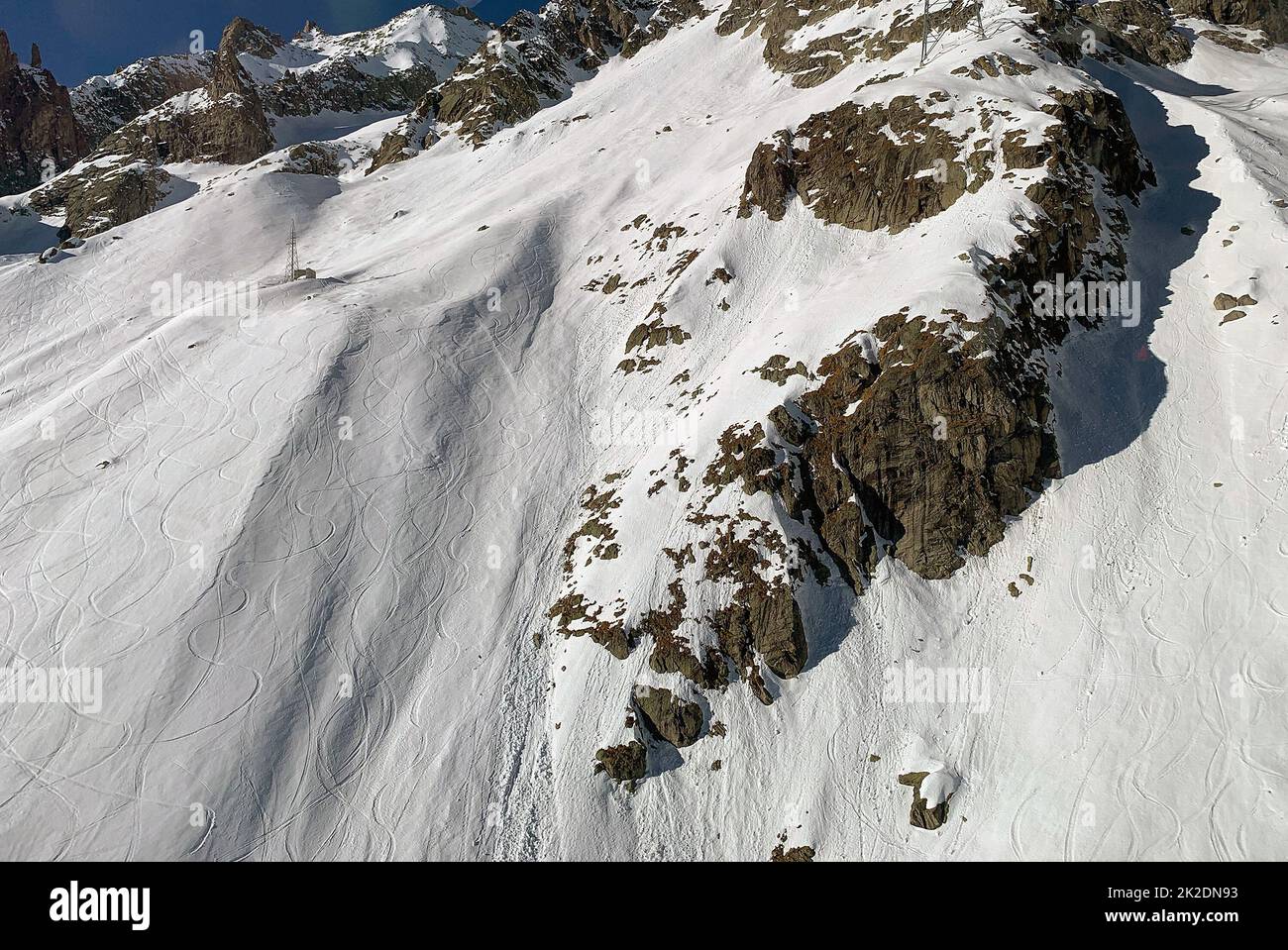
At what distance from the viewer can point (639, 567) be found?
2455 centimetres

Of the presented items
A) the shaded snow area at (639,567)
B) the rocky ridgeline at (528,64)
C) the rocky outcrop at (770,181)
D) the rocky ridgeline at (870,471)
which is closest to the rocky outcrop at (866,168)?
the rocky outcrop at (770,181)

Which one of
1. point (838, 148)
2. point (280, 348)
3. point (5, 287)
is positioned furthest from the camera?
point (5, 287)

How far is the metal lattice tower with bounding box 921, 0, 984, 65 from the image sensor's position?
49938 millimetres

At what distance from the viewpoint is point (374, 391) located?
106 ft

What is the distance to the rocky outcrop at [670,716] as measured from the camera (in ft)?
69.6

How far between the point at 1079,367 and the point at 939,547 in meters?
10.3

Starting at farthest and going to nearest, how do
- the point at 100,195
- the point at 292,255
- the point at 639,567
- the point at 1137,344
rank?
the point at 100,195 → the point at 292,255 → the point at 1137,344 → the point at 639,567

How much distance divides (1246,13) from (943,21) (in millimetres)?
32917

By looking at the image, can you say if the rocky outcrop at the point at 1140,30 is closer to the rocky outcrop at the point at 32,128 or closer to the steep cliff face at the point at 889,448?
the steep cliff face at the point at 889,448

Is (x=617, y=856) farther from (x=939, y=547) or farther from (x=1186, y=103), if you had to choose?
(x=1186, y=103)

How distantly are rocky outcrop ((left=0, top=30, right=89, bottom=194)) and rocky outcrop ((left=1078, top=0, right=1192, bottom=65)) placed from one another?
12778 centimetres

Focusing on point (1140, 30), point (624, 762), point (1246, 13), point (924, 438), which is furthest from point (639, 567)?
point (1246, 13)

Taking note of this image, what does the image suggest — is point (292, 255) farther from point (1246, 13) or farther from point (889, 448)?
point (1246, 13)
